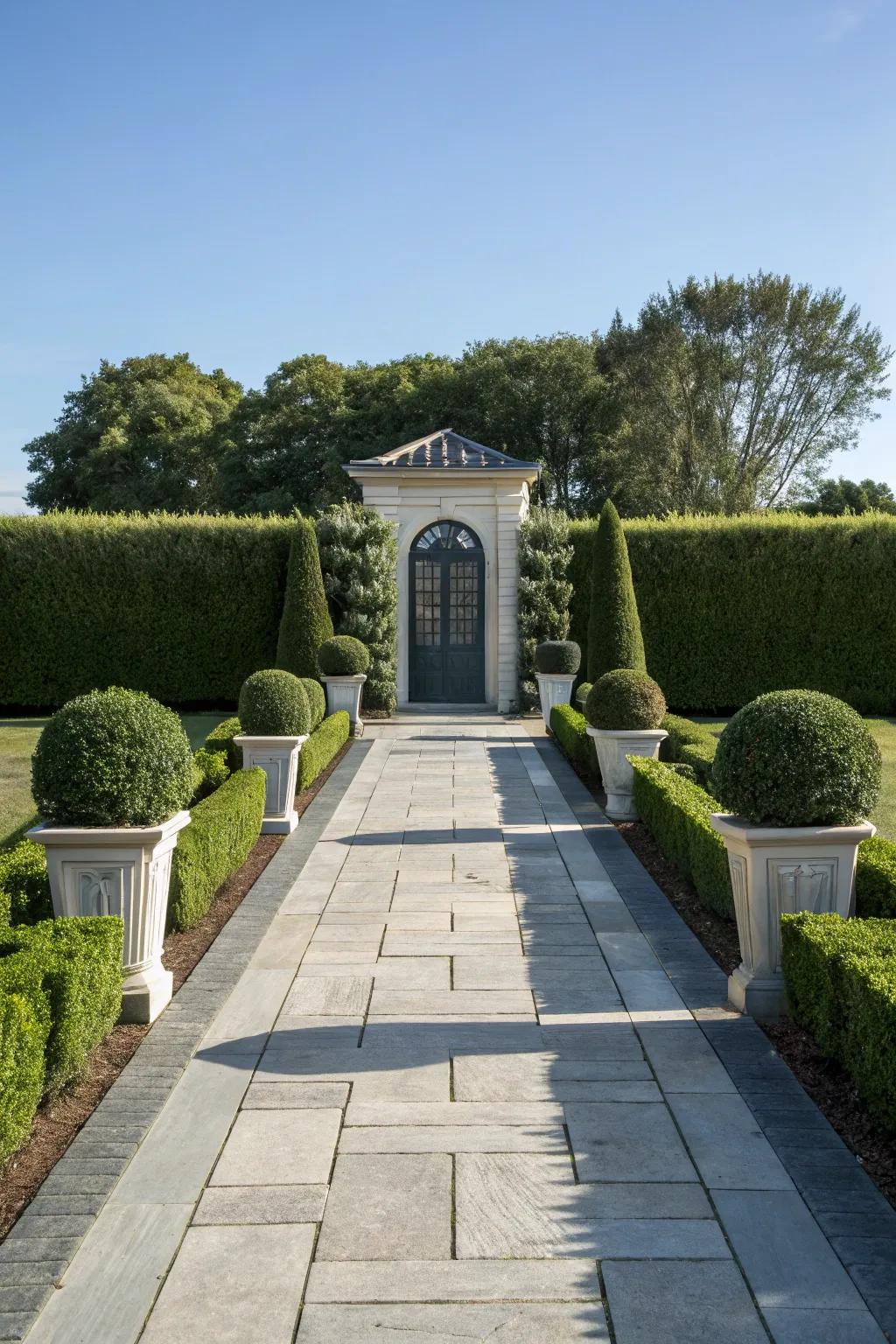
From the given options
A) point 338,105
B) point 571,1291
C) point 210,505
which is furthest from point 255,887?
point 210,505

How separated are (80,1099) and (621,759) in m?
6.98

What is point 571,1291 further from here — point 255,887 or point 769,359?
point 769,359

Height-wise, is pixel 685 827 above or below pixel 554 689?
below

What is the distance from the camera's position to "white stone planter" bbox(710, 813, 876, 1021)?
5.27 metres

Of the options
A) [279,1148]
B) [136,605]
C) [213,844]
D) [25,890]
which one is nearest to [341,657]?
[136,605]

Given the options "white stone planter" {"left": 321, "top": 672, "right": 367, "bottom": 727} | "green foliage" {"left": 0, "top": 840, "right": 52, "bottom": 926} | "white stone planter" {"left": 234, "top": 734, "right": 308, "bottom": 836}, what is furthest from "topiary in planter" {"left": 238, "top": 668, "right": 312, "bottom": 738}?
"white stone planter" {"left": 321, "top": 672, "right": 367, "bottom": 727}

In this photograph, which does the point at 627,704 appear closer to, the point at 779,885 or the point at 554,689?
the point at 779,885

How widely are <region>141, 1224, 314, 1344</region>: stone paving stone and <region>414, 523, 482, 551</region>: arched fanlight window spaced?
1680 centimetres

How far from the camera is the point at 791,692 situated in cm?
578

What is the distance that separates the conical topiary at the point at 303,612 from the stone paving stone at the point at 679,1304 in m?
→ 14.9

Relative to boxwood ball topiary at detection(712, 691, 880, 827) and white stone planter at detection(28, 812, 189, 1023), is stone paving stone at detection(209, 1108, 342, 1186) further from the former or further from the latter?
boxwood ball topiary at detection(712, 691, 880, 827)

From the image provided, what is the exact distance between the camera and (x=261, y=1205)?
11.6 feet

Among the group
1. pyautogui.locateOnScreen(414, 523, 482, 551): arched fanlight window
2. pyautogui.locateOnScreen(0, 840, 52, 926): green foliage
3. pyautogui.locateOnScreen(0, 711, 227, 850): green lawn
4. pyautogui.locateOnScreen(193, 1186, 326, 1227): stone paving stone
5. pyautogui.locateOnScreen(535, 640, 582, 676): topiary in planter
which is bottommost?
pyautogui.locateOnScreen(193, 1186, 326, 1227): stone paving stone

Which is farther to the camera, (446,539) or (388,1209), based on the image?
(446,539)
